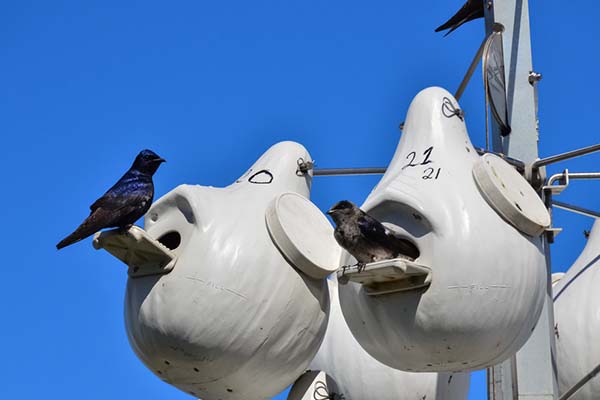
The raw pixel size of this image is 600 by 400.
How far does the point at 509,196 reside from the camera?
17.3 feet

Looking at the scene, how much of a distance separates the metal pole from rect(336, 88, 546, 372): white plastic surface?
0.42 metres

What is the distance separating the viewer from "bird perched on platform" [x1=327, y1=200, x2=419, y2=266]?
201 inches

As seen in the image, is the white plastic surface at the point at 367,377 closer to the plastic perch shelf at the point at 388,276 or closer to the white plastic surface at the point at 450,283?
the white plastic surface at the point at 450,283

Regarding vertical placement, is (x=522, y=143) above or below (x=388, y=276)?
above

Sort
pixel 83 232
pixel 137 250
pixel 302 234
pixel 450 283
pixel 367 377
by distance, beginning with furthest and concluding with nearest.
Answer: pixel 367 377 < pixel 302 234 < pixel 137 250 < pixel 83 232 < pixel 450 283

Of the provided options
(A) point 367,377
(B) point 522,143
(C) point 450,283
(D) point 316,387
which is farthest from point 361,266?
(D) point 316,387

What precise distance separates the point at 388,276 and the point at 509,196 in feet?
1.95

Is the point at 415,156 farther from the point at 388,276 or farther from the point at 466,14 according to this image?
the point at 466,14

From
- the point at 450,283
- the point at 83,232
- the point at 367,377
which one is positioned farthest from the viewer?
the point at 367,377

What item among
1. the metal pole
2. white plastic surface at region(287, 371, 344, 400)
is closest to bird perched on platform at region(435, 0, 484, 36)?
the metal pole

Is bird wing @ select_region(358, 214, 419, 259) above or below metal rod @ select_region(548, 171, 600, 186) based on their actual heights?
below

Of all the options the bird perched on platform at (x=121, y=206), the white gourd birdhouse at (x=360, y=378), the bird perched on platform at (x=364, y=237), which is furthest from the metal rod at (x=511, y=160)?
the bird perched on platform at (x=121, y=206)

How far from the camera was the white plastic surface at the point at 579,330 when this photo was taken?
6.22 m

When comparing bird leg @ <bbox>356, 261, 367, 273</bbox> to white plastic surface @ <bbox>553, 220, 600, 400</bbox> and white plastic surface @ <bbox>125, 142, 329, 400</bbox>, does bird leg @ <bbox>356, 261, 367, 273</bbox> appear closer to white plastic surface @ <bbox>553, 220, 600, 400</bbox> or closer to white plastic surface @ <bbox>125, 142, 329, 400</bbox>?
white plastic surface @ <bbox>125, 142, 329, 400</bbox>
